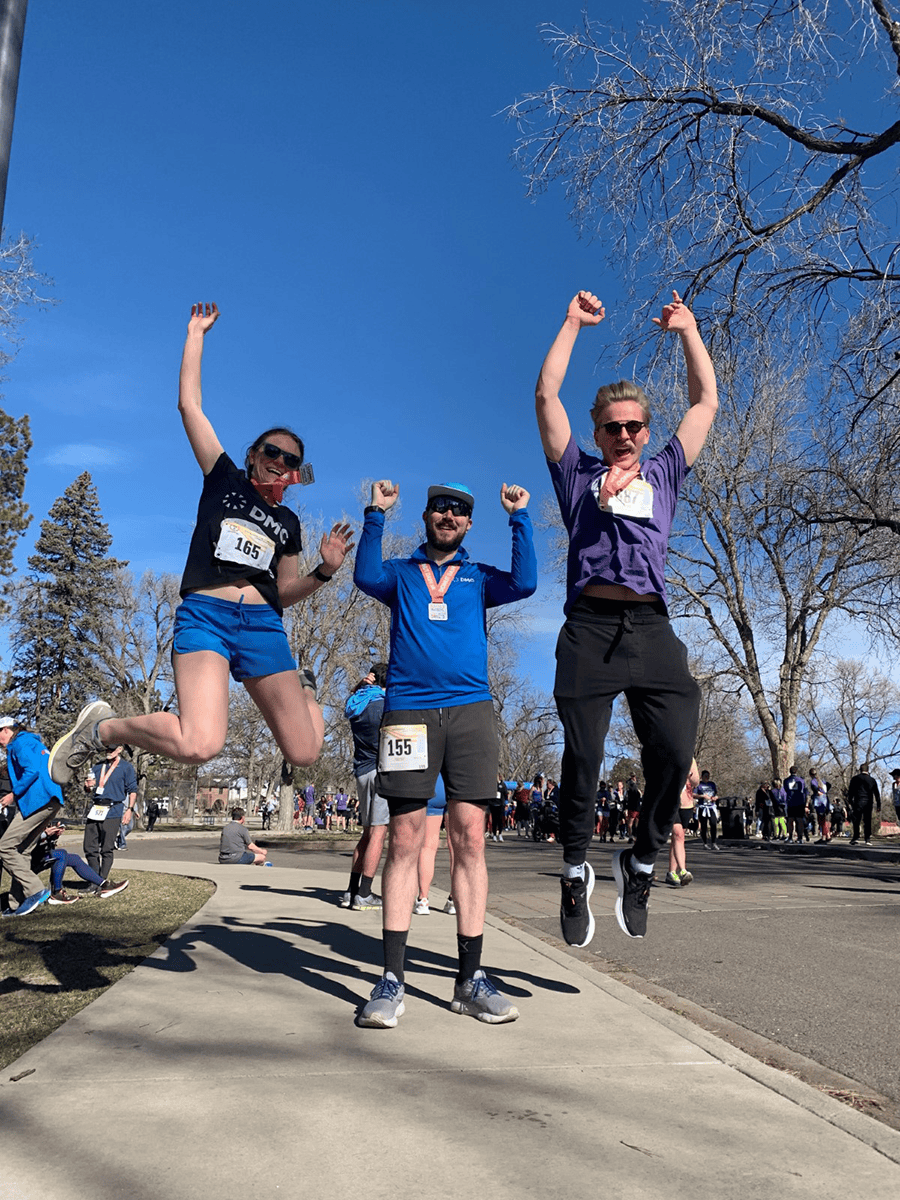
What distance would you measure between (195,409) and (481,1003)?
2.92 m

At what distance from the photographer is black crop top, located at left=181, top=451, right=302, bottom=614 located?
13.3ft

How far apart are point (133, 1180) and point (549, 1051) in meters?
1.58

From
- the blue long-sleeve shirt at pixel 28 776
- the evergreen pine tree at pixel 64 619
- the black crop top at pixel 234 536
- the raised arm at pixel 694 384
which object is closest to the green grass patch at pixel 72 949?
the blue long-sleeve shirt at pixel 28 776

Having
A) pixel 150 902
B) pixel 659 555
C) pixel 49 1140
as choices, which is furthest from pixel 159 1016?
pixel 150 902

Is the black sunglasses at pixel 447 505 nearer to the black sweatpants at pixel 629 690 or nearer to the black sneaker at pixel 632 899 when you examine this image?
the black sweatpants at pixel 629 690

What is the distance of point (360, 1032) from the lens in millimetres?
3424

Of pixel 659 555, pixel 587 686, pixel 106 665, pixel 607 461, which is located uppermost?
pixel 106 665

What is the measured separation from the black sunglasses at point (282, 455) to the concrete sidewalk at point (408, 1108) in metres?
2.43

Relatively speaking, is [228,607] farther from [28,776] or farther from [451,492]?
[28,776]

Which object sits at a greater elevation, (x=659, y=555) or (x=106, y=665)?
(x=106, y=665)

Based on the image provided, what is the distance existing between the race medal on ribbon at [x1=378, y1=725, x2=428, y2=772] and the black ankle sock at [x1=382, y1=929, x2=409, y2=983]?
68 cm

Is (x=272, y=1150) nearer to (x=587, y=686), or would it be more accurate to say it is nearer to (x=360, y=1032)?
(x=360, y=1032)

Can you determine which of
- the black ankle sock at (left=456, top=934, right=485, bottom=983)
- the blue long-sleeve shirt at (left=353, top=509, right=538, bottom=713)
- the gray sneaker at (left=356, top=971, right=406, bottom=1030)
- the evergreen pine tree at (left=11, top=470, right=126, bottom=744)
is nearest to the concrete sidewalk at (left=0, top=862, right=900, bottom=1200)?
the gray sneaker at (left=356, top=971, right=406, bottom=1030)

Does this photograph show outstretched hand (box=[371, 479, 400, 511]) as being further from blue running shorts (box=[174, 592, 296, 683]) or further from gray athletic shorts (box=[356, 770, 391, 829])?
gray athletic shorts (box=[356, 770, 391, 829])
